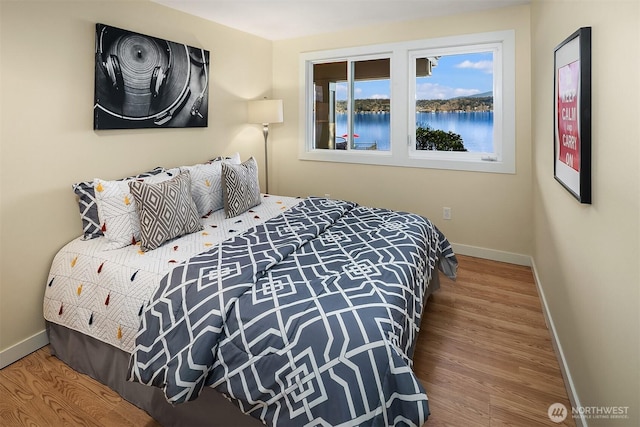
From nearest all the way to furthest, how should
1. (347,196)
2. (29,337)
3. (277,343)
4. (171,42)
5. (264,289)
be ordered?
(277,343) → (264,289) → (29,337) → (171,42) → (347,196)

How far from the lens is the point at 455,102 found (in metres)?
3.85

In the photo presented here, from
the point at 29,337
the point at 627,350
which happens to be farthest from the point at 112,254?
the point at 627,350

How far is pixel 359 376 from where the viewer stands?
4.32 ft

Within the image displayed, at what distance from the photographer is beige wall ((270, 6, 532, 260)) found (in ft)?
11.4

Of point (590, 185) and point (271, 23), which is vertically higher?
point (271, 23)

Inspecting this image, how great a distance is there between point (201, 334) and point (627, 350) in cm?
145

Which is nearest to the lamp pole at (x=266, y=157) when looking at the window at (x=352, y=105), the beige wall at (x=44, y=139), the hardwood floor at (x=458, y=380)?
the window at (x=352, y=105)

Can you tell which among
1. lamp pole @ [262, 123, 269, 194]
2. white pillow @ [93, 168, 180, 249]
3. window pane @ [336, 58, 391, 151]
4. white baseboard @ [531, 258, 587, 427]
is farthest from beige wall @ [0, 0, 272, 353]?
white baseboard @ [531, 258, 587, 427]

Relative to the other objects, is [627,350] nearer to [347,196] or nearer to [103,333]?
[103,333]

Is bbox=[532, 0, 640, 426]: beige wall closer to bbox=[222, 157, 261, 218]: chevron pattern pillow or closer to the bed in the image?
the bed

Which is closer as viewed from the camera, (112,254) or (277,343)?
(277,343)

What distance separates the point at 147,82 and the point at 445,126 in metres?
2.85

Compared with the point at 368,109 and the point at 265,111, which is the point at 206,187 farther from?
the point at 368,109

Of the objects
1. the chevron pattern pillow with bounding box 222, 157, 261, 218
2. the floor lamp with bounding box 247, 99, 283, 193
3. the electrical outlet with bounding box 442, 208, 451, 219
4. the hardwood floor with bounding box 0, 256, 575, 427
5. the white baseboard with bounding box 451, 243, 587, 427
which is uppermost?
the floor lamp with bounding box 247, 99, 283, 193
